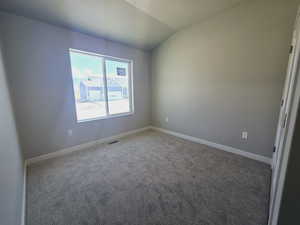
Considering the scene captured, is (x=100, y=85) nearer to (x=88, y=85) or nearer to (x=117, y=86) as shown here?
(x=88, y=85)

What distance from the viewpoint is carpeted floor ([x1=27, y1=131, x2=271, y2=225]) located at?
1.29 metres

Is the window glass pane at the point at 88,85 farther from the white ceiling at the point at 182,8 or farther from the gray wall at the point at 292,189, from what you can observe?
the gray wall at the point at 292,189

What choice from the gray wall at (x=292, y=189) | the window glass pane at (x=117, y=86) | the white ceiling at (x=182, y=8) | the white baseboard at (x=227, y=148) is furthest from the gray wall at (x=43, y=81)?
the gray wall at (x=292, y=189)

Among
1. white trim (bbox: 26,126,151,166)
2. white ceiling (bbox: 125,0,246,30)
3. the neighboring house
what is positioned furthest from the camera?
the neighboring house

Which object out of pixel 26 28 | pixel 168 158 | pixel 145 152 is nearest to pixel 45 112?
pixel 26 28

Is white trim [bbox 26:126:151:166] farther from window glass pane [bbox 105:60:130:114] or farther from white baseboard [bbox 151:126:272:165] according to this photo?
white baseboard [bbox 151:126:272:165]

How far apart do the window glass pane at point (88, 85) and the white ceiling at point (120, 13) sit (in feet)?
1.86

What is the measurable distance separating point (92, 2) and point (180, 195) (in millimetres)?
3072

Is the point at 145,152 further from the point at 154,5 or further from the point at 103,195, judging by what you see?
the point at 154,5

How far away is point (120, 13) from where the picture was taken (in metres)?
2.32

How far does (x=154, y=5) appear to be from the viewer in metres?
2.26

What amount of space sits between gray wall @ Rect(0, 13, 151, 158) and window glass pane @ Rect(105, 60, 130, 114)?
1.48 feet

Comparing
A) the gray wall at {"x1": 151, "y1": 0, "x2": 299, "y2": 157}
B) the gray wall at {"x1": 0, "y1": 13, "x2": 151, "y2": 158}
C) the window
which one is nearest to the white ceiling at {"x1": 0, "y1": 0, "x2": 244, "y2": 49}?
the gray wall at {"x1": 0, "y1": 13, "x2": 151, "y2": 158}

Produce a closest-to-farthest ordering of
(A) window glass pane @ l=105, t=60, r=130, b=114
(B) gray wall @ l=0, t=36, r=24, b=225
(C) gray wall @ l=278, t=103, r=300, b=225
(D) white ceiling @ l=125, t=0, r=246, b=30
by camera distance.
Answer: (C) gray wall @ l=278, t=103, r=300, b=225 → (B) gray wall @ l=0, t=36, r=24, b=225 → (D) white ceiling @ l=125, t=0, r=246, b=30 → (A) window glass pane @ l=105, t=60, r=130, b=114
